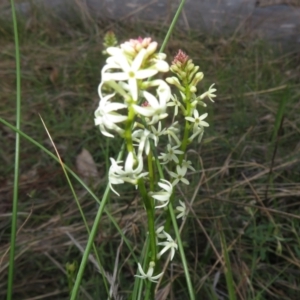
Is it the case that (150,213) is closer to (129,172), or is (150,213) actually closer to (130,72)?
(129,172)

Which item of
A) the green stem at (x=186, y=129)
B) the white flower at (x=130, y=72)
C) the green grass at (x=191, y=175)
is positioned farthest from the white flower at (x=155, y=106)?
the green grass at (x=191, y=175)

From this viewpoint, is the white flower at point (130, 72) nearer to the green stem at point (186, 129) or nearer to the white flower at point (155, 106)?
the white flower at point (155, 106)

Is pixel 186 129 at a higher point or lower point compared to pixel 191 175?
higher

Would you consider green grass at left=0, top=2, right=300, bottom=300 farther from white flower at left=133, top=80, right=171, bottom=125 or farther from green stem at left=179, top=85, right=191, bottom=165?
white flower at left=133, top=80, right=171, bottom=125

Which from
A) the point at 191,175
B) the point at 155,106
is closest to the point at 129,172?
the point at 155,106

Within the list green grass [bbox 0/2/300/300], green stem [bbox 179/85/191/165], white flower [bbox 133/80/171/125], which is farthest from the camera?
green grass [bbox 0/2/300/300]

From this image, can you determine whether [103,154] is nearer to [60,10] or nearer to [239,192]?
[239,192]

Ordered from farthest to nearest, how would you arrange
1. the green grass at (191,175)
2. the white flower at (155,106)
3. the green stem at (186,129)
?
the green grass at (191,175)
the green stem at (186,129)
the white flower at (155,106)

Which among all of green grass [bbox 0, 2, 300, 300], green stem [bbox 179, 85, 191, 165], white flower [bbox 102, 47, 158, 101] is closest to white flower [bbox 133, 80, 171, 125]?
white flower [bbox 102, 47, 158, 101]
